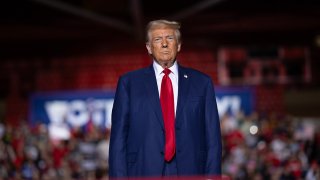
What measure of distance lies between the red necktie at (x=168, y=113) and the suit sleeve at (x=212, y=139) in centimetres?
13

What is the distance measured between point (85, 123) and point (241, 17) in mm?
4517

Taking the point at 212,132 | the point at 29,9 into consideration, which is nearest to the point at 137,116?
the point at 212,132

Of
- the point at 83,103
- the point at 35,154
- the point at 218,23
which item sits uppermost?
the point at 218,23

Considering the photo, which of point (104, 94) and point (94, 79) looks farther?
point (94, 79)

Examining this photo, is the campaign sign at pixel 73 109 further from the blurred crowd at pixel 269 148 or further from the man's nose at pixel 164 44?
the man's nose at pixel 164 44

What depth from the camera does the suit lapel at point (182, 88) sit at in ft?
8.09

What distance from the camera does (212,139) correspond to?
246 centimetres

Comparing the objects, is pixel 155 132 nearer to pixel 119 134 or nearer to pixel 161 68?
pixel 119 134

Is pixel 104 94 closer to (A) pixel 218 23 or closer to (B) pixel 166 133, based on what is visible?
(A) pixel 218 23

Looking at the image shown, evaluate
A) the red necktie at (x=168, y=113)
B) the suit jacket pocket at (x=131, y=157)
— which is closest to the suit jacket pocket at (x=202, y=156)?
the red necktie at (x=168, y=113)

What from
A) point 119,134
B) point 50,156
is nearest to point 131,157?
point 119,134

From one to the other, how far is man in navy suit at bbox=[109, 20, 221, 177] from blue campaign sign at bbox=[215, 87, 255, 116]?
1126 centimetres

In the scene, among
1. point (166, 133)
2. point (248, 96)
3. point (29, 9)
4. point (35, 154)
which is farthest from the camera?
point (29, 9)

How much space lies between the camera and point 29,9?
15.1 m
